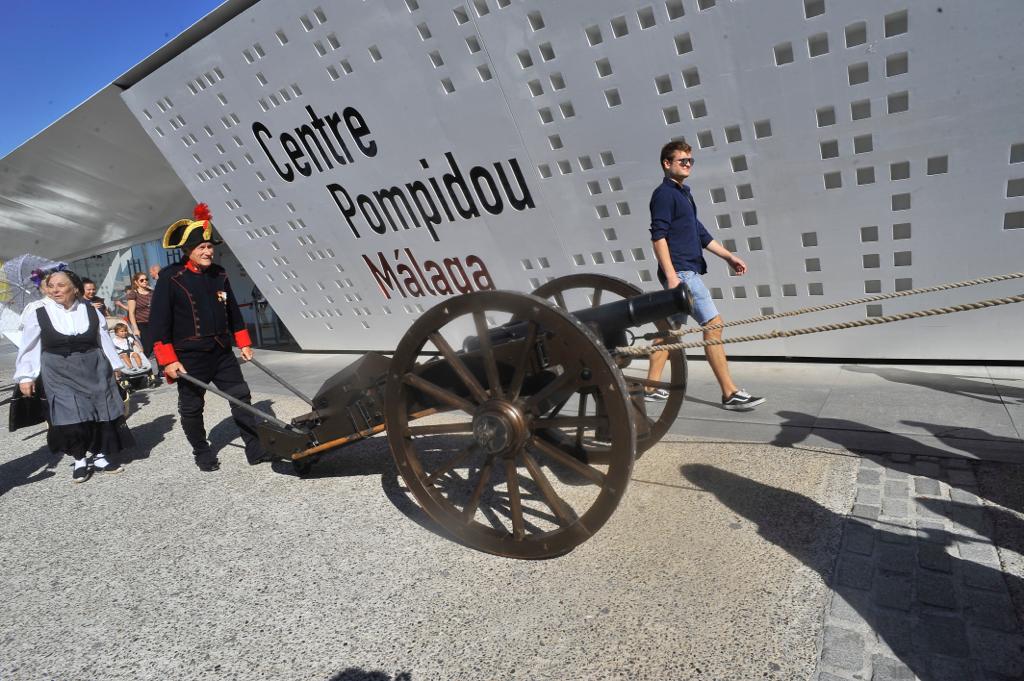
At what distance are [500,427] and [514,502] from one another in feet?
0.99

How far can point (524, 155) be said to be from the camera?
211 inches

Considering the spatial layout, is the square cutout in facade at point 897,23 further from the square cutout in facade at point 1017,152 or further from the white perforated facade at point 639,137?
the square cutout in facade at point 1017,152

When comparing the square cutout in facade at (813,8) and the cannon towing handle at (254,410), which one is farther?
the square cutout in facade at (813,8)

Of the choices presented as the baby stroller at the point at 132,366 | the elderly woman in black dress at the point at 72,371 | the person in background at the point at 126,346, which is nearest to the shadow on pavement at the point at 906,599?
the elderly woman in black dress at the point at 72,371

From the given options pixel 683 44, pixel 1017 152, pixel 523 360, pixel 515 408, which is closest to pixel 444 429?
pixel 515 408

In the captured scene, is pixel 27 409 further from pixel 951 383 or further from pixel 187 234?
pixel 951 383

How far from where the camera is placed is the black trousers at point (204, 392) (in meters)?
4.02

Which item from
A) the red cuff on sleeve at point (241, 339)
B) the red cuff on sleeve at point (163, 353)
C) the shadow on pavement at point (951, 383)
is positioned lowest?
the shadow on pavement at point (951, 383)

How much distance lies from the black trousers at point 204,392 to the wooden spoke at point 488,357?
7.73 ft

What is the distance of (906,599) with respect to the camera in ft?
6.44

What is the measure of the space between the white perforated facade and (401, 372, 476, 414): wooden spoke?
305cm

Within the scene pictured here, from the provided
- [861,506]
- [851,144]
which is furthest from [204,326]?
[851,144]

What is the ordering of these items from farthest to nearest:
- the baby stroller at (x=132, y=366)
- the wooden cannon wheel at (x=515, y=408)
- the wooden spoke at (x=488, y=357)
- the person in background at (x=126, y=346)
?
1. the person in background at (x=126, y=346)
2. the baby stroller at (x=132, y=366)
3. the wooden spoke at (x=488, y=357)
4. the wooden cannon wheel at (x=515, y=408)

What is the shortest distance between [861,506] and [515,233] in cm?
389
